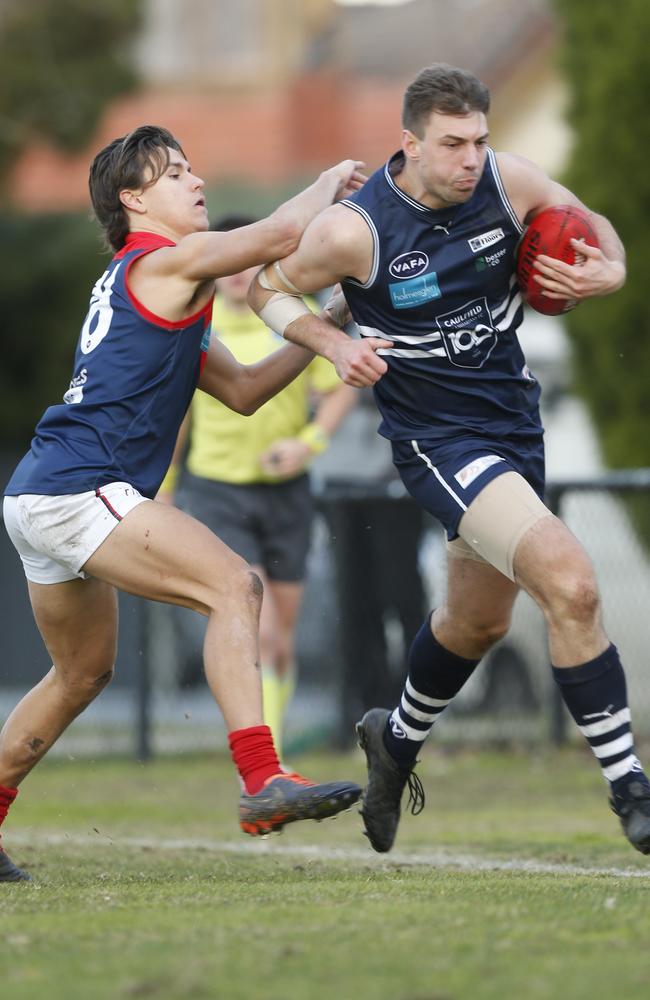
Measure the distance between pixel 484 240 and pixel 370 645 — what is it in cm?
617

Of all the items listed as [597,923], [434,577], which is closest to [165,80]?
[434,577]

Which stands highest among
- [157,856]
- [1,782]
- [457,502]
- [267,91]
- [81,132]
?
[267,91]

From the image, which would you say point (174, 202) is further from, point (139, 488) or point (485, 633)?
point (485, 633)

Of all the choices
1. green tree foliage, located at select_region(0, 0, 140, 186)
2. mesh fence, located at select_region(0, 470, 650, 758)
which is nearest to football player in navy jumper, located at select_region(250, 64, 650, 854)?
mesh fence, located at select_region(0, 470, 650, 758)

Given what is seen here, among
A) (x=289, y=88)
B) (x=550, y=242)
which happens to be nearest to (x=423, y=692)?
(x=550, y=242)

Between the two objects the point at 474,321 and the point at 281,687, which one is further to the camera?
the point at 281,687

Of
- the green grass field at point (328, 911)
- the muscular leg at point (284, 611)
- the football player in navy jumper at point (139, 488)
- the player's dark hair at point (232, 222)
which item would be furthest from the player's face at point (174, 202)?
the muscular leg at point (284, 611)

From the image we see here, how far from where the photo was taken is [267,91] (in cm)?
3662

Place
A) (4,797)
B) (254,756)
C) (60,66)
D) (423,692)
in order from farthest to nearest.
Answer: (60,66), (423,692), (4,797), (254,756)

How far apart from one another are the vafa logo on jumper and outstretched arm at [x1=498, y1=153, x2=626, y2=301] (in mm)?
374

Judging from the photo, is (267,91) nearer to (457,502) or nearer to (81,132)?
(81,132)

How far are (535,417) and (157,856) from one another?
2263 mm

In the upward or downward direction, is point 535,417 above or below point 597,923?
above

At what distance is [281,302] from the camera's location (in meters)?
6.04
